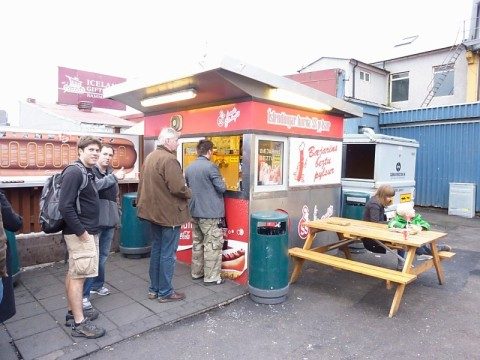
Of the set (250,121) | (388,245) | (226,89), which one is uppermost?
(226,89)

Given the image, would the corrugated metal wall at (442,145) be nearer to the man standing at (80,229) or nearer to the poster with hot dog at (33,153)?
the poster with hot dog at (33,153)

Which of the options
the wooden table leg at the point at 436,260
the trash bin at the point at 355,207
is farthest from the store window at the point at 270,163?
the trash bin at the point at 355,207

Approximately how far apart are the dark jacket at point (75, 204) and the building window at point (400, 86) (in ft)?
54.9

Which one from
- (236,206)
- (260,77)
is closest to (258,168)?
(236,206)

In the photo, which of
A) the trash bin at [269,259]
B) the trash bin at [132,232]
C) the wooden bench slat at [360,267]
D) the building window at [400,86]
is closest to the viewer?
the wooden bench slat at [360,267]

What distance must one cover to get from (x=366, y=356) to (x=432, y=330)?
3.05 feet

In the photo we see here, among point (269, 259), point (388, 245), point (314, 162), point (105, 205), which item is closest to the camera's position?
point (105, 205)

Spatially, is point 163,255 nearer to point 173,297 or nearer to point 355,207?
point 173,297

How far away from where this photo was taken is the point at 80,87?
12.6 metres

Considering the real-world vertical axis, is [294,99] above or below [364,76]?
below

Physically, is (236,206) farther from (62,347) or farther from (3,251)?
(3,251)

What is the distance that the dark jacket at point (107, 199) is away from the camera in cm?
351

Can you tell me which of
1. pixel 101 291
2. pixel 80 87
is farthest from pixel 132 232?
pixel 80 87

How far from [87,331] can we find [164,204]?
4.40 ft
